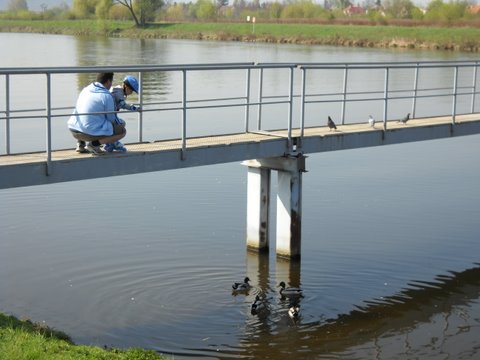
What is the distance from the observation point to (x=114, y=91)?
14141mm

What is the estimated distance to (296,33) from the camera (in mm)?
90875

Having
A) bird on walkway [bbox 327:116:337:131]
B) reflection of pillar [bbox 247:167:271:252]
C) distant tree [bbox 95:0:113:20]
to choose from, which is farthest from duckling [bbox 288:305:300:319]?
distant tree [bbox 95:0:113:20]

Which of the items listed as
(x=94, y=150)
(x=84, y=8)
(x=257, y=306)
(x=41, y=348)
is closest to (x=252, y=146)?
(x=257, y=306)

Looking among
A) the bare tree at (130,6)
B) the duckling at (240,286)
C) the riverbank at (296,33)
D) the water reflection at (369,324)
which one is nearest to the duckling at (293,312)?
the water reflection at (369,324)

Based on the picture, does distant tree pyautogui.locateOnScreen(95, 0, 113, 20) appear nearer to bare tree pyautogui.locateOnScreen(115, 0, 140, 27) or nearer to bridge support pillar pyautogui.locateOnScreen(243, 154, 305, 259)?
bare tree pyautogui.locateOnScreen(115, 0, 140, 27)

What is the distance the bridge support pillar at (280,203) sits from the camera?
54.6ft

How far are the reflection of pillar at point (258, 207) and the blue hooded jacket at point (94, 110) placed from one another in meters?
4.02

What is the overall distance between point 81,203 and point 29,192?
149 cm

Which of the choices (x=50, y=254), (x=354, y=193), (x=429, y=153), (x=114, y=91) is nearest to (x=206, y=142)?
(x=114, y=91)

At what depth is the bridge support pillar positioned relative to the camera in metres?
16.6

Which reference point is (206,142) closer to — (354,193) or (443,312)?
(443,312)

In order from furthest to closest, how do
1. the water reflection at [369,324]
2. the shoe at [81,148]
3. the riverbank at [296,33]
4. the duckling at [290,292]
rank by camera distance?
1. the riverbank at [296,33]
2. the duckling at [290,292]
3. the shoe at [81,148]
4. the water reflection at [369,324]

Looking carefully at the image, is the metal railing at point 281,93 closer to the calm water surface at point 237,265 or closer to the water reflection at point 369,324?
the calm water surface at point 237,265

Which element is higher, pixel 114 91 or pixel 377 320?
pixel 114 91
